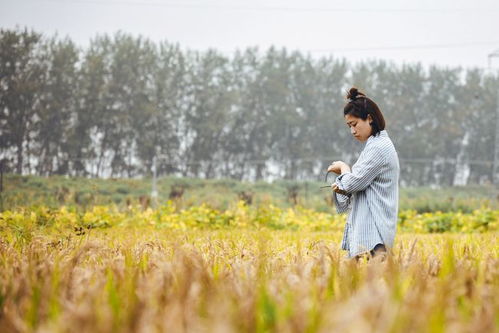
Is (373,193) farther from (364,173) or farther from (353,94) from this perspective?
(353,94)

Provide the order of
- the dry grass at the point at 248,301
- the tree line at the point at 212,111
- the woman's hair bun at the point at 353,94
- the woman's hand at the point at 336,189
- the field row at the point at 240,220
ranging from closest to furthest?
the dry grass at the point at 248,301
the woman's hand at the point at 336,189
the woman's hair bun at the point at 353,94
the field row at the point at 240,220
the tree line at the point at 212,111

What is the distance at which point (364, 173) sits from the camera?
12.0 ft

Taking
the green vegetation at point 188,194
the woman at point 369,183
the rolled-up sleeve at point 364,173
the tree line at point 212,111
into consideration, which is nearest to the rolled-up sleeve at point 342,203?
the woman at point 369,183

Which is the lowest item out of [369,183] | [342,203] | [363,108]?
[342,203]

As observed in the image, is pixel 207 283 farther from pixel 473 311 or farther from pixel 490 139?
pixel 490 139

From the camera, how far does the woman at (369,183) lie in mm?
3670

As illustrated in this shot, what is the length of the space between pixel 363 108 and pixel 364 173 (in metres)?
0.46

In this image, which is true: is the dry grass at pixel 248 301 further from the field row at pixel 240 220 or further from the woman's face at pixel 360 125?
the field row at pixel 240 220

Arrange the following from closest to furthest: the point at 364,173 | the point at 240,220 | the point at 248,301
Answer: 1. the point at 248,301
2. the point at 364,173
3. the point at 240,220

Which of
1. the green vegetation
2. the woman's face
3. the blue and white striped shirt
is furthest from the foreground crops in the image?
the green vegetation

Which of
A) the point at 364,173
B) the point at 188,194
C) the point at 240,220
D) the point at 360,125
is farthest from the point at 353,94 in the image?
the point at 188,194

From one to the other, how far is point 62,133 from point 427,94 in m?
29.4

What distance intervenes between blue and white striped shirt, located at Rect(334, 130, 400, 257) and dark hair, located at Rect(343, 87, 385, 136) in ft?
0.24

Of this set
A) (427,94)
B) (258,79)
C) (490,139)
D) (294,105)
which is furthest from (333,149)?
(490,139)
